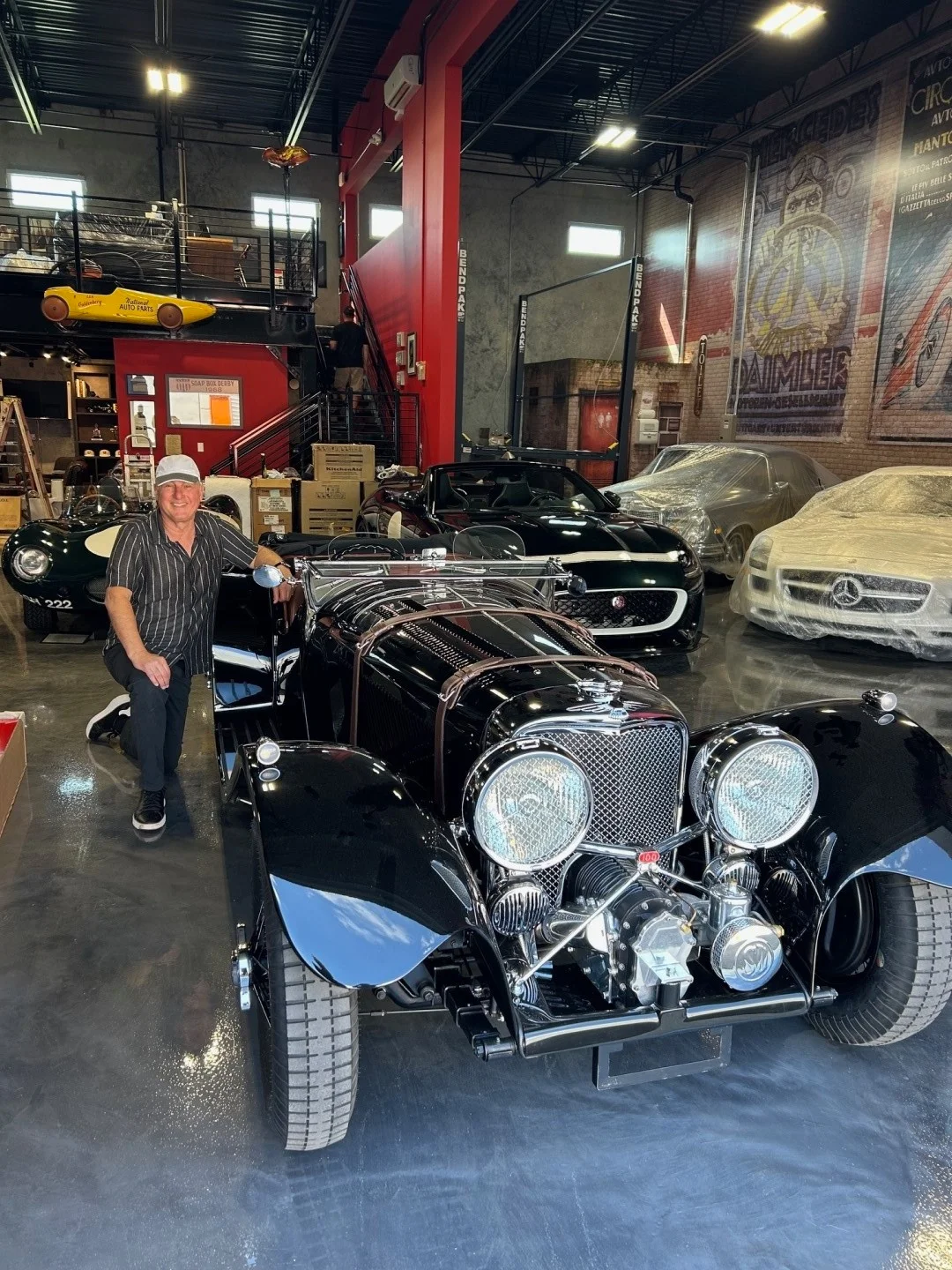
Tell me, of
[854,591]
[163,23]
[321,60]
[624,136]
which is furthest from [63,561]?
[624,136]

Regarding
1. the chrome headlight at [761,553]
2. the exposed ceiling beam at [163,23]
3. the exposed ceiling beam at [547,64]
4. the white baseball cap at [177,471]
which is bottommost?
the chrome headlight at [761,553]

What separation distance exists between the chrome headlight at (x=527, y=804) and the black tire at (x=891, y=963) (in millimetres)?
825

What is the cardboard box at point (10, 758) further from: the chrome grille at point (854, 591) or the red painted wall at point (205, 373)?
the red painted wall at point (205, 373)

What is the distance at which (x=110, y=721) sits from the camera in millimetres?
4484

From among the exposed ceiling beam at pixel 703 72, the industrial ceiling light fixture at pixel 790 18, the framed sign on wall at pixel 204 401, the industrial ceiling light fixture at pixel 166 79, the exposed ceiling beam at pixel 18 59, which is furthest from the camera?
the framed sign on wall at pixel 204 401

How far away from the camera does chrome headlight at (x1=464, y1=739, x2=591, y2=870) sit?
1823 mm

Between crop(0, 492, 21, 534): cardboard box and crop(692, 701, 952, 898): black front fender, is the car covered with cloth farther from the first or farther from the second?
crop(0, 492, 21, 534): cardboard box

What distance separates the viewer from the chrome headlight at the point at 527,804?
5.98 feet

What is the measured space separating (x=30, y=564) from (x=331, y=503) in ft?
14.7

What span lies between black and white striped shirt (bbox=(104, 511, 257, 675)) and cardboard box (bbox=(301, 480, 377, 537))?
6.53 meters

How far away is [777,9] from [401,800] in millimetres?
10145

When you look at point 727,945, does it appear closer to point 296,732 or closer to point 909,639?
point 296,732

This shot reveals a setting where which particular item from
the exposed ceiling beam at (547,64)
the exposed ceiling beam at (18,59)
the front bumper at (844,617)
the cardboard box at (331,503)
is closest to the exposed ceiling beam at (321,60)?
the exposed ceiling beam at (547,64)

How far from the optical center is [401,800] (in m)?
1.97
